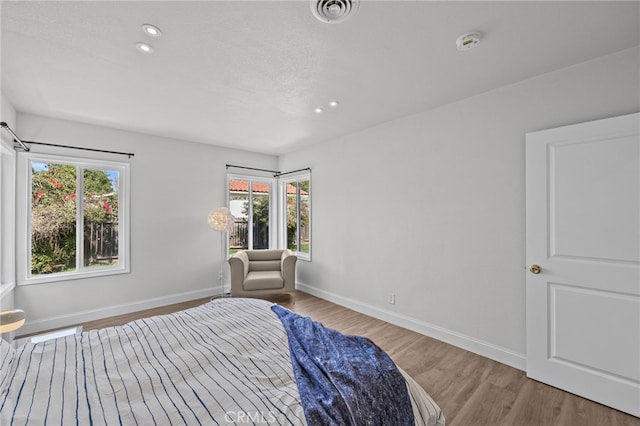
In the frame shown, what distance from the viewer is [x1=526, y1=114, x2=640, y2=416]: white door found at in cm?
188

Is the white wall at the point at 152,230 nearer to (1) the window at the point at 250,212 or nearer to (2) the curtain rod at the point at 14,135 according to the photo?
(2) the curtain rod at the point at 14,135

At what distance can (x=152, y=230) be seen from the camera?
3930 millimetres

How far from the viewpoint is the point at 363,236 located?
3.81 metres

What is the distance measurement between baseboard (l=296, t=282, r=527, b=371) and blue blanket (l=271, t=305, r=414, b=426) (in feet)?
5.88

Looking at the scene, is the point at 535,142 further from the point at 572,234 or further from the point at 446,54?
the point at 446,54

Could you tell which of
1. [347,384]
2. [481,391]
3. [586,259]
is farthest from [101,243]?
[586,259]

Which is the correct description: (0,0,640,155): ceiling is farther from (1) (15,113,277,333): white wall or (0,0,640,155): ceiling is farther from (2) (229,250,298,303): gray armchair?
(2) (229,250,298,303): gray armchair

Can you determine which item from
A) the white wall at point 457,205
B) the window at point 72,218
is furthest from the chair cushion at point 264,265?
the window at point 72,218

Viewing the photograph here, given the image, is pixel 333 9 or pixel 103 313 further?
pixel 103 313

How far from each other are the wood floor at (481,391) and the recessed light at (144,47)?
10.7ft

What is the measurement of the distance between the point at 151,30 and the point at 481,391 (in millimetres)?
3469

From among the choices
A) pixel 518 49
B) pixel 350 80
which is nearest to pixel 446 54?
pixel 518 49

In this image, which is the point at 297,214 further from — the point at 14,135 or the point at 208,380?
the point at 208,380

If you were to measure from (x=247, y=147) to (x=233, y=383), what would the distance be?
415cm
